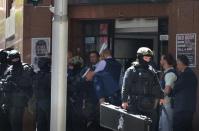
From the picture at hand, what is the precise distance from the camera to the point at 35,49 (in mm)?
13703

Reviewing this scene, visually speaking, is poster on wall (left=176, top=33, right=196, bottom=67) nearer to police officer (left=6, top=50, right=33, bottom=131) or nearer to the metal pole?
police officer (left=6, top=50, right=33, bottom=131)

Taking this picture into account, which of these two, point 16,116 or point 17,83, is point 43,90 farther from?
point 16,116

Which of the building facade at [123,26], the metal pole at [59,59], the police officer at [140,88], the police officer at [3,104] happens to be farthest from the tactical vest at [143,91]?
the police officer at [3,104]

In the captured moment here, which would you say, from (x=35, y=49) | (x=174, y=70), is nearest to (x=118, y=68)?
(x=174, y=70)

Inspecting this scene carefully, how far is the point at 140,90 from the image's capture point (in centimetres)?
852

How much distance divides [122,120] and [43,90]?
340 cm

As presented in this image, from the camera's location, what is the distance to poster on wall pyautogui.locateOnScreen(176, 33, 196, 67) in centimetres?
1136

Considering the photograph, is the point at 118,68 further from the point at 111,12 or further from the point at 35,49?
the point at 35,49

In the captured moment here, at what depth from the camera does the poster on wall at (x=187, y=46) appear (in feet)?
37.3

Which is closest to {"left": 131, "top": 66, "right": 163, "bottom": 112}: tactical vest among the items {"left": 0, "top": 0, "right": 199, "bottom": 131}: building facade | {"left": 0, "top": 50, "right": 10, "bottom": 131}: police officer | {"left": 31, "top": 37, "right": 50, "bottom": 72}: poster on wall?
{"left": 0, "top": 0, "right": 199, "bottom": 131}: building facade

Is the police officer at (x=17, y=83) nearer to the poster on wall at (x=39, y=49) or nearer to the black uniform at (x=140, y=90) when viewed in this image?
the black uniform at (x=140, y=90)

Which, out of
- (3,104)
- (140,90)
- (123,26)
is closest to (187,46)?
(123,26)

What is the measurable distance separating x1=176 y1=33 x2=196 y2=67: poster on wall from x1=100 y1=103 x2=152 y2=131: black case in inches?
156

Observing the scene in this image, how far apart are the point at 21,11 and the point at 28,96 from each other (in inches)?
154
